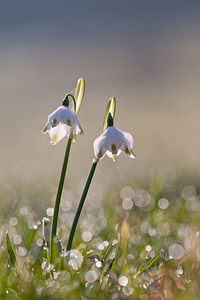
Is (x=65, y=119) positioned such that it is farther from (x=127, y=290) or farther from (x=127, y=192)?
(x=127, y=192)

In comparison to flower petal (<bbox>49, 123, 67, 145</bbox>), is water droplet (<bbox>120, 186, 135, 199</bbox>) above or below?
below

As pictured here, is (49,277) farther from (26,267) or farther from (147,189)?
(147,189)

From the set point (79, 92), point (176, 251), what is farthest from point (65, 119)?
point (176, 251)

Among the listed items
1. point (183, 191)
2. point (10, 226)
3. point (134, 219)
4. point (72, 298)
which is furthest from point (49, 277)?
point (183, 191)

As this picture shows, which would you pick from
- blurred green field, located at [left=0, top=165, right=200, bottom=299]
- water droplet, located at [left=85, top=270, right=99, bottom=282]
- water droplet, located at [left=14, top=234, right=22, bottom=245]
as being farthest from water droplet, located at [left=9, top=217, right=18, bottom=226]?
water droplet, located at [left=85, top=270, right=99, bottom=282]

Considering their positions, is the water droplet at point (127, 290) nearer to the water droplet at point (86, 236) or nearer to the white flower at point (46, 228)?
the white flower at point (46, 228)

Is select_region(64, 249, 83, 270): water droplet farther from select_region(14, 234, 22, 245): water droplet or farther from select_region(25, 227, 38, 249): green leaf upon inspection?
select_region(14, 234, 22, 245): water droplet

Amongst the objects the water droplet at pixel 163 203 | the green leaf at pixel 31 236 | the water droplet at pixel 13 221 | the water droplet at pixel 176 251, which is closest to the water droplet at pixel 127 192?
the water droplet at pixel 163 203

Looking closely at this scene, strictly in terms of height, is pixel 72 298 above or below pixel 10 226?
below

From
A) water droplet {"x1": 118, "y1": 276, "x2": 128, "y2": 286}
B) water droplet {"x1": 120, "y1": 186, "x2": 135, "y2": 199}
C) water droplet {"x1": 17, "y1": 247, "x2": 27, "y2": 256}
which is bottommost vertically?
water droplet {"x1": 118, "y1": 276, "x2": 128, "y2": 286}

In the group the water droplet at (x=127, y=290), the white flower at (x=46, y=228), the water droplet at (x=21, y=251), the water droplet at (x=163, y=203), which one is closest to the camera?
the water droplet at (x=127, y=290)

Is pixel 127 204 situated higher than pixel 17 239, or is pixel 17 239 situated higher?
pixel 127 204
